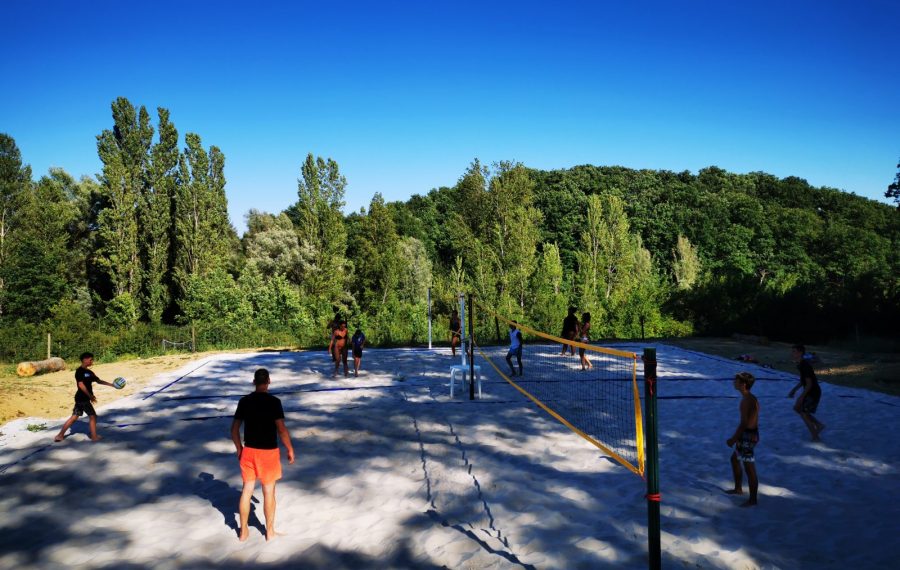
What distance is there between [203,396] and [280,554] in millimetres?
8313

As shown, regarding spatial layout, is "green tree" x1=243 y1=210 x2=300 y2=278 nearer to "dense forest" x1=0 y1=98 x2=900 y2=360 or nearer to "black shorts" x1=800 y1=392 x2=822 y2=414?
"dense forest" x1=0 y1=98 x2=900 y2=360

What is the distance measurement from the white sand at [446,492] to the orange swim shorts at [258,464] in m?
0.66

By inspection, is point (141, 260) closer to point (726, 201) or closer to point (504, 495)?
point (504, 495)

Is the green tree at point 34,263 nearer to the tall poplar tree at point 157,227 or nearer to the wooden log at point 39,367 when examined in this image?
the tall poplar tree at point 157,227

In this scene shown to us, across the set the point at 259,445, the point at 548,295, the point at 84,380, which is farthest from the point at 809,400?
the point at 548,295

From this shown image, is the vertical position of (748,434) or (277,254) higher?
→ (277,254)

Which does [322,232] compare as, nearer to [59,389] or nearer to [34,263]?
[34,263]

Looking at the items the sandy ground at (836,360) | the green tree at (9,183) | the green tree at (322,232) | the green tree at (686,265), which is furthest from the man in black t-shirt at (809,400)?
the green tree at (686,265)

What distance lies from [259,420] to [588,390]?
9135 mm

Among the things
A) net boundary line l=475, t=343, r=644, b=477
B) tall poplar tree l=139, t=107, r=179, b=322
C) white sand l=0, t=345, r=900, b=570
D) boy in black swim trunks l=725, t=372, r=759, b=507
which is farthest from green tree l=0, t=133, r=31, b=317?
boy in black swim trunks l=725, t=372, r=759, b=507

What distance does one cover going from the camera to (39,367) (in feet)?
60.0

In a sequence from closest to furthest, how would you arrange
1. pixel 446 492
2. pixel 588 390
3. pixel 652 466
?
pixel 652 466
pixel 446 492
pixel 588 390

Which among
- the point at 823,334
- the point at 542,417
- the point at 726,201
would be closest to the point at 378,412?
the point at 542,417

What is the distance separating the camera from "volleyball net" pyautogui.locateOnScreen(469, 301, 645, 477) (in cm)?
773
